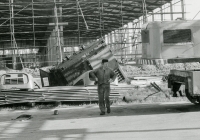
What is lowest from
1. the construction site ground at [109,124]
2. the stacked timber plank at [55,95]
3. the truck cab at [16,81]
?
the construction site ground at [109,124]

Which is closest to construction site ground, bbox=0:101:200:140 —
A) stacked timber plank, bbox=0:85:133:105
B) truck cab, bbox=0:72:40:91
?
stacked timber plank, bbox=0:85:133:105

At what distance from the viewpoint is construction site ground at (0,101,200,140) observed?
8.02 m

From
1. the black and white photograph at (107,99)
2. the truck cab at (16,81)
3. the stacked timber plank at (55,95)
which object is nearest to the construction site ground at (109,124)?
the black and white photograph at (107,99)

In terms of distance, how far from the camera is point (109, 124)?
954cm

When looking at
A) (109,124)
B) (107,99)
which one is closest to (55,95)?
(107,99)

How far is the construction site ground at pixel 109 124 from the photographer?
802 cm

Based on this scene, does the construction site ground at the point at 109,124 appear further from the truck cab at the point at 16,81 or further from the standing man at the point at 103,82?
the truck cab at the point at 16,81

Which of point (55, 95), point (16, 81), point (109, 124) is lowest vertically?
point (109, 124)

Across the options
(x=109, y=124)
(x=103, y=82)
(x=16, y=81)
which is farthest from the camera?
(x=16, y=81)

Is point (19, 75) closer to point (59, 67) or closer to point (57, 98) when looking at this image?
point (57, 98)

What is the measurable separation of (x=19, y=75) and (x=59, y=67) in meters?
3.12

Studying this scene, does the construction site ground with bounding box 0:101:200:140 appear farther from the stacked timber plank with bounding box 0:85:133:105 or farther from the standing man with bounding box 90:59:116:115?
the stacked timber plank with bounding box 0:85:133:105

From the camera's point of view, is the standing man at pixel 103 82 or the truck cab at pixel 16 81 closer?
the standing man at pixel 103 82

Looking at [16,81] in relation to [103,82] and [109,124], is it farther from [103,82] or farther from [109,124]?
[109,124]
